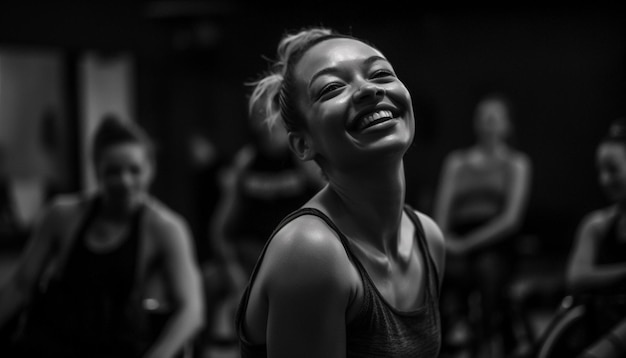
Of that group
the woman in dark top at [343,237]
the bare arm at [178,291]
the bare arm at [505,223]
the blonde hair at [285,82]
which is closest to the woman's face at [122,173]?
the bare arm at [178,291]

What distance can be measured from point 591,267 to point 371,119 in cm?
123

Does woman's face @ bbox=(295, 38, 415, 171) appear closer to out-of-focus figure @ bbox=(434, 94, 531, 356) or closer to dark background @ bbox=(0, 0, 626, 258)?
out-of-focus figure @ bbox=(434, 94, 531, 356)

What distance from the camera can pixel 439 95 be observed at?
309 inches

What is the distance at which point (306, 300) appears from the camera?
1.20 m

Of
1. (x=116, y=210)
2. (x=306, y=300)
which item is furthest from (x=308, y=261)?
(x=116, y=210)

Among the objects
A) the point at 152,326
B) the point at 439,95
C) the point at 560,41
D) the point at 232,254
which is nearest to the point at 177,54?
the point at 439,95

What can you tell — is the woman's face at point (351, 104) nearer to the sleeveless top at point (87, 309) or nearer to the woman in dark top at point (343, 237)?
the woman in dark top at point (343, 237)

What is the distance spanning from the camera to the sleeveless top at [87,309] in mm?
2158

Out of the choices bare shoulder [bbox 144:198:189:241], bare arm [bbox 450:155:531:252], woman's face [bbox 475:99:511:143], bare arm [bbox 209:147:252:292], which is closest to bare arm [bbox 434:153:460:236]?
bare arm [bbox 450:155:531:252]

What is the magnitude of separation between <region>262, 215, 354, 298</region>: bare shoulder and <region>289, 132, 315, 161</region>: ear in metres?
0.17

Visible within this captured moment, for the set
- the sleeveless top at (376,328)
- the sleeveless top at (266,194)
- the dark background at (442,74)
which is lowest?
the dark background at (442,74)

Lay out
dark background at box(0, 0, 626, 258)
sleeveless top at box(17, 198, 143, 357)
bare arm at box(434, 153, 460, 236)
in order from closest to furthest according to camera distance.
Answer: sleeveless top at box(17, 198, 143, 357), bare arm at box(434, 153, 460, 236), dark background at box(0, 0, 626, 258)

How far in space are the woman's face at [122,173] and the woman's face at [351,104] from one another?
1.05 m

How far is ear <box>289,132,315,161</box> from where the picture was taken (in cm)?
140
